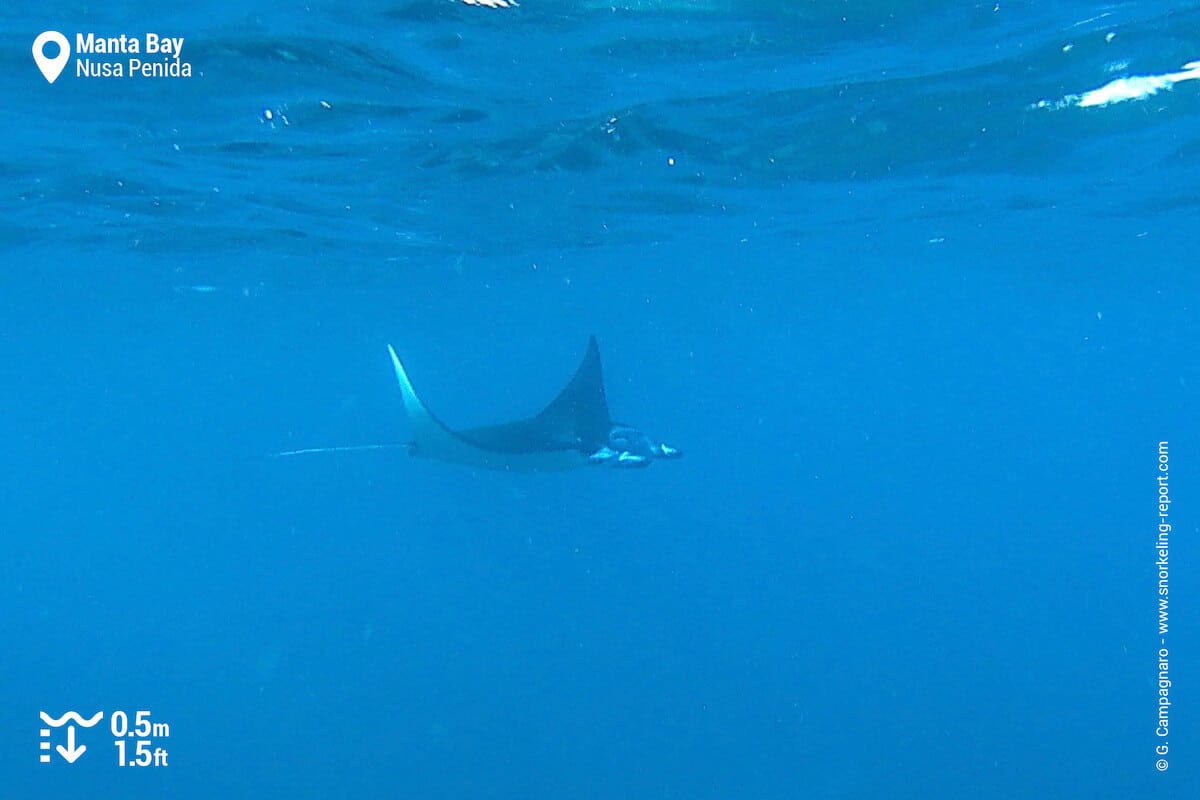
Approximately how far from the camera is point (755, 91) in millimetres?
12422

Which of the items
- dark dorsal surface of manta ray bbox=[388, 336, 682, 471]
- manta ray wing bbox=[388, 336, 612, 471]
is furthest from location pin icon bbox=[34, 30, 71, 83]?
manta ray wing bbox=[388, 336, 612, 471]

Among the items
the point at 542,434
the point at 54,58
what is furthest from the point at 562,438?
the point at 54,58

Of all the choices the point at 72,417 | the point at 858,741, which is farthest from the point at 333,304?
the point at 72,417

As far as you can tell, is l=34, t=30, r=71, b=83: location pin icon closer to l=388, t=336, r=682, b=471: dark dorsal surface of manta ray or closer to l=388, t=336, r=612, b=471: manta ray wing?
l=388, t=336, r=682, b=471: dark dorsal surface of manta ray

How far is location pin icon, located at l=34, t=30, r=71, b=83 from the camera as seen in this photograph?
9641 millimetres

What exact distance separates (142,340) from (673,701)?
3194 centimetres

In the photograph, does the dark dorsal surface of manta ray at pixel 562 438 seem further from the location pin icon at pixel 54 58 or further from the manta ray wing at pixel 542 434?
the location pin icon at pixel 54 58

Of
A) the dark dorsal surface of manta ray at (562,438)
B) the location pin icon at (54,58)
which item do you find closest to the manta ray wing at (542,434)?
the dark dorsal surface of manta ray at (562,438)

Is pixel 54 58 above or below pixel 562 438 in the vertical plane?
above

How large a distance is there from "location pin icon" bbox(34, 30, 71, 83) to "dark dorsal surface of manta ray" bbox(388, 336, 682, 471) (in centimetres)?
477

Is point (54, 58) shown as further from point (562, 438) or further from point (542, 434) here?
point (562, 438)

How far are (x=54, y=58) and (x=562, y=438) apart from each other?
706 centimetres

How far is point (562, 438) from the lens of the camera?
1184cm

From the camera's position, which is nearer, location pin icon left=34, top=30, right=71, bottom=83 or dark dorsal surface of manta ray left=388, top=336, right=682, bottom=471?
location pin icon left=34, top=30, right=71, bottom=83
